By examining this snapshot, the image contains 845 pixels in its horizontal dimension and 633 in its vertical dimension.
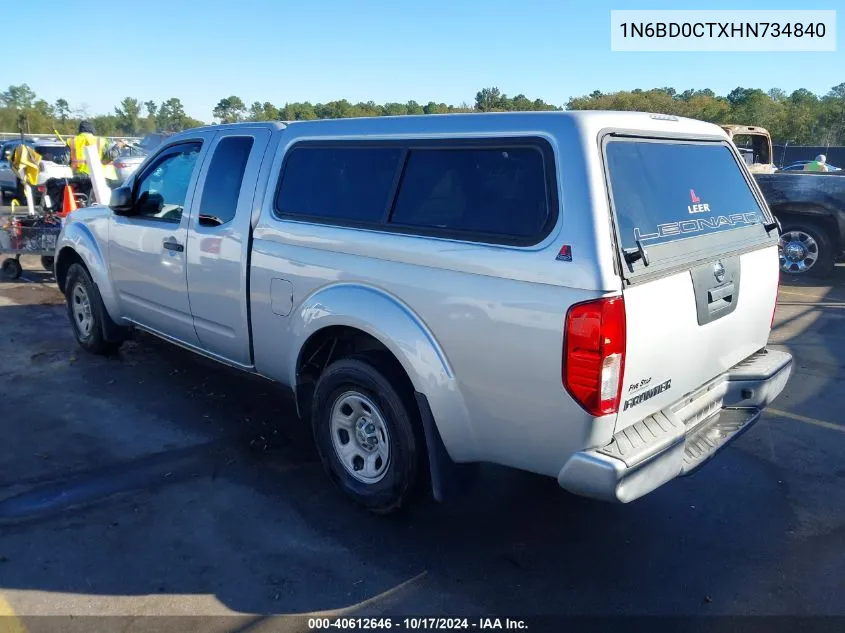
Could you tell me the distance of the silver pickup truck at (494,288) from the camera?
107 inches

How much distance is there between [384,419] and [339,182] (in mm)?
1348

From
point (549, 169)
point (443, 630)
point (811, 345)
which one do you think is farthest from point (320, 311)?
point (811, 345)

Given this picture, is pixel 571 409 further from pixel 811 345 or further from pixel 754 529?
pixel 811 345

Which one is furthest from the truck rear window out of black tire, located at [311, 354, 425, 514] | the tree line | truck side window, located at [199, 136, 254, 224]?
the tree line

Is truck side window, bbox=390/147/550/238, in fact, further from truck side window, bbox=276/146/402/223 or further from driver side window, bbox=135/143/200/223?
driver side window, bbox=135/143/200/223

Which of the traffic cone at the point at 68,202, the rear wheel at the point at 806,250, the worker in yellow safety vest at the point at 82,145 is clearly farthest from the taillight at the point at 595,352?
the worker in yellow safety vest at the point at 82,145

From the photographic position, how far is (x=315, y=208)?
3842mm

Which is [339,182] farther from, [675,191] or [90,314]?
[90,314]

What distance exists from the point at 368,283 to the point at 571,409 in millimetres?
1239

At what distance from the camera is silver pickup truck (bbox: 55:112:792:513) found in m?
2.72

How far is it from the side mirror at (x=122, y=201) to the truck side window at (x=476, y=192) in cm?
273

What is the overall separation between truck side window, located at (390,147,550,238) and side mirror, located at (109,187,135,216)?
2731 mm

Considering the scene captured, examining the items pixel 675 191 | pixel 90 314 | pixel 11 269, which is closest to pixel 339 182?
pixel 675 191

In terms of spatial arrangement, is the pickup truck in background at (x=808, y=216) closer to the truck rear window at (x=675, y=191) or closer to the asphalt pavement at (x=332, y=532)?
the asphalt pavement at (x=332, y=532)
